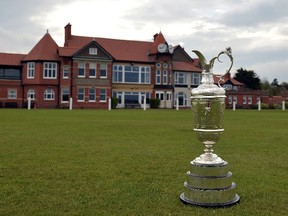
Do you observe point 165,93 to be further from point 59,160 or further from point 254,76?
point 59,160

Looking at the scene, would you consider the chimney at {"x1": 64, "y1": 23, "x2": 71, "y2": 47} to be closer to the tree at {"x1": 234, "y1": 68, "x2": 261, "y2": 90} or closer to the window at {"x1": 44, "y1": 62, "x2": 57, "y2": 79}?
the window at {"x1": 44, "y1": 62, "x2": 57, "y2": 79}

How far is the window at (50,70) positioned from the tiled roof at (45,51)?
653 mm

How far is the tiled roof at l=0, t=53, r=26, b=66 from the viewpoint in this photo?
49.2 m

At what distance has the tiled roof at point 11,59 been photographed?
4925 cm

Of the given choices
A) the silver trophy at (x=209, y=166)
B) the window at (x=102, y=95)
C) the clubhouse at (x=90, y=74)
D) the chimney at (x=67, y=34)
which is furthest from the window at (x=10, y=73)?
the silver trophy at (x=209, y=166)

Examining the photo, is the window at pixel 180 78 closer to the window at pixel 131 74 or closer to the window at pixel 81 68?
the window at pixel 131 74

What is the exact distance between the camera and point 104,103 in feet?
167

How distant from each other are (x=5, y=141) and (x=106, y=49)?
4287cm

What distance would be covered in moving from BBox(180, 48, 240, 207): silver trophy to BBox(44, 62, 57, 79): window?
4519 cm

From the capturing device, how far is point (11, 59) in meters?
50.1

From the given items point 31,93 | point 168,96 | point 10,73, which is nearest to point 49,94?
point 31,93

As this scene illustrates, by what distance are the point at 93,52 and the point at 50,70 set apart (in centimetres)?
601

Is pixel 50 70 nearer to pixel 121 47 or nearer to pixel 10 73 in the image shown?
pixel 10 73

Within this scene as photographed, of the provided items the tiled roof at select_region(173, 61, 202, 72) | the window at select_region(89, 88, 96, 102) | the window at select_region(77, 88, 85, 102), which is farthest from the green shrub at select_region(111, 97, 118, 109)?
the tiled roof at select_region(173, 61, 202, 72)
